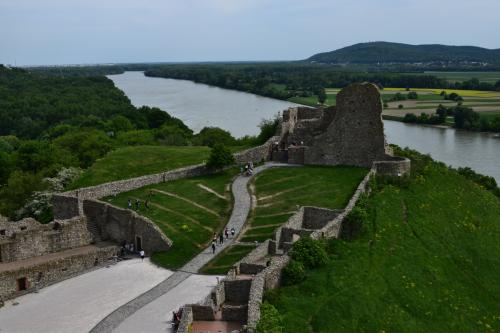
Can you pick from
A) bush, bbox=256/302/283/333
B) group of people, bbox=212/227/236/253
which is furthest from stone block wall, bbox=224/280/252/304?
group of people, bbox=212/227/236/253

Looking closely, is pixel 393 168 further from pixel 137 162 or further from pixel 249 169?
pixel 137 162

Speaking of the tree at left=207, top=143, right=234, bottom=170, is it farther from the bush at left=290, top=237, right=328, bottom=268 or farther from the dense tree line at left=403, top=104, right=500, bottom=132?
the dense tree line at left=403, top=104, right=500, bottom=132

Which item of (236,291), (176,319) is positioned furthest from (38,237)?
(236,291)

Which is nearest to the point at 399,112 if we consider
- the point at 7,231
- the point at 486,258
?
the point at 486,258

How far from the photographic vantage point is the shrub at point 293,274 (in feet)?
85.9

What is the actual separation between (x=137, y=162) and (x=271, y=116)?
6526 cm

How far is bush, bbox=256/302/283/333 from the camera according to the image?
21.0 meters

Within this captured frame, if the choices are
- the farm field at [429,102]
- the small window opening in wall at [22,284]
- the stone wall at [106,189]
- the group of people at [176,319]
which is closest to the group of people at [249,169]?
the stone wall at [106,189]

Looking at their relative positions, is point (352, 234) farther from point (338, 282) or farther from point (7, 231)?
point (7, 231)

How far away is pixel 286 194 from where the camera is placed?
4016 cm

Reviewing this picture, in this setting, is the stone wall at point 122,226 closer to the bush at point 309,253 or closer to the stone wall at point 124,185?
the stone wall at point 124,185

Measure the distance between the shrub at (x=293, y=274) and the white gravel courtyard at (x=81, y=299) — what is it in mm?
8144

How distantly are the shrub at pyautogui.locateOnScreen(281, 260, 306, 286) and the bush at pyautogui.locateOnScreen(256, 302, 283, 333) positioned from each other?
309 cm

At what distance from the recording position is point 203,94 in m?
186
